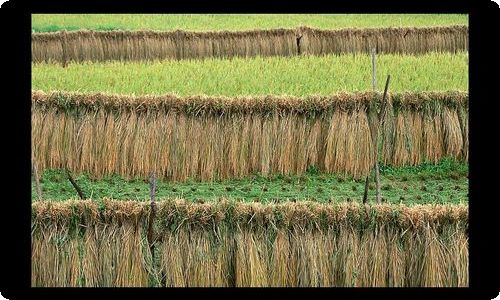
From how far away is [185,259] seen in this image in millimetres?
5777

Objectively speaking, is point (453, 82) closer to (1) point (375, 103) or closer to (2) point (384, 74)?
(2) point (384, 74)

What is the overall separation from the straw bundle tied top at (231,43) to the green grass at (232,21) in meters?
1.04

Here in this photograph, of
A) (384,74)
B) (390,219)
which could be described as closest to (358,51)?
(384,74)

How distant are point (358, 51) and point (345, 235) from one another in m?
8.82

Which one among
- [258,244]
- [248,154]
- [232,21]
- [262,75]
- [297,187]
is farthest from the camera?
[232,21]

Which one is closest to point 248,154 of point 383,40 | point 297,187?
point 297,187

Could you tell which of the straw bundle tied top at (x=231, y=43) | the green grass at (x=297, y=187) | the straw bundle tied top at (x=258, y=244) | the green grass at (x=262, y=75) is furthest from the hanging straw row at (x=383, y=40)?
the straw bundle tied top at (x=258, y=244)

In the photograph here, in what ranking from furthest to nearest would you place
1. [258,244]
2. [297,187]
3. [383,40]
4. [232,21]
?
[232,21], [383,40], [297,187], [258,244]

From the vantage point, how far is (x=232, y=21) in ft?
56.2

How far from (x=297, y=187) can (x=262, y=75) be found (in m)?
3.27

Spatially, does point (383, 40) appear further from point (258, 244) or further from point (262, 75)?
point (258, 244)

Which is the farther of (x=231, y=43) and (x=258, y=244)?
(x=231, y=43)

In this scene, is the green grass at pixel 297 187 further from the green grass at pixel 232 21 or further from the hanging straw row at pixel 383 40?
the green grass at pixel 232 21

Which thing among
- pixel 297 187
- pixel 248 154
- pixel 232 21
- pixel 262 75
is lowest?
pixel 297 187
